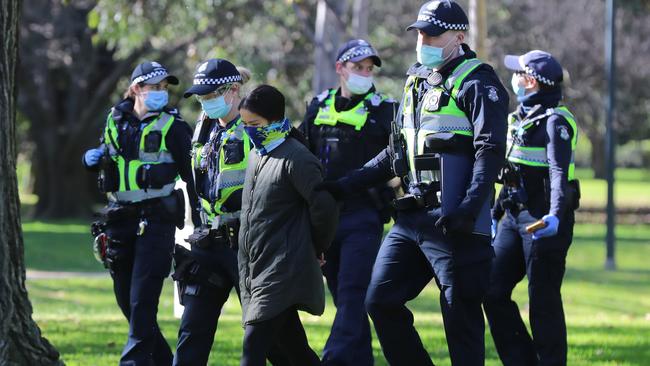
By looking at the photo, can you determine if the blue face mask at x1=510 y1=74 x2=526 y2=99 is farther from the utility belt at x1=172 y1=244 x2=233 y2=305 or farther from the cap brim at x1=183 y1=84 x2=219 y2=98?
the utility belt at x1=172 y1=244 x2=233 y2=305

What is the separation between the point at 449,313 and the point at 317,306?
0.68m

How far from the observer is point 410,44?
A: 29578 mm

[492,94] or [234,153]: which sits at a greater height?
[492,94]

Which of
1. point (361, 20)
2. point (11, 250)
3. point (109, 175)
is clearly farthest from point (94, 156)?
point (361, 20)

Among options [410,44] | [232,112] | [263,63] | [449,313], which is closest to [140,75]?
[232,112]

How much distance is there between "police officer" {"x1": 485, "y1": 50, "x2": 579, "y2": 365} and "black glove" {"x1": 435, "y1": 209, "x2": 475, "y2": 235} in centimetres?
159

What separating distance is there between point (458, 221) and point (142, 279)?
248 centimetres

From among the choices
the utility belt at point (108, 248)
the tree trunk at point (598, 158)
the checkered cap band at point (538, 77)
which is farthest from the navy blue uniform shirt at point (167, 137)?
the tree trunk at point (598, 158)

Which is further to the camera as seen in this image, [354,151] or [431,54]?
[354,151]

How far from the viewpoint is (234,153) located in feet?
22.6

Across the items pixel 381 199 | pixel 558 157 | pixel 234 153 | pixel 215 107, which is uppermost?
pixel 215 107

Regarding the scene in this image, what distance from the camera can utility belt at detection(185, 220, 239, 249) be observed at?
688 cm

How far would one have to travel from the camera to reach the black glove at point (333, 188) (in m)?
6.31

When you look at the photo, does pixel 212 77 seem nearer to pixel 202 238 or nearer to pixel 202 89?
pixel 202 89
